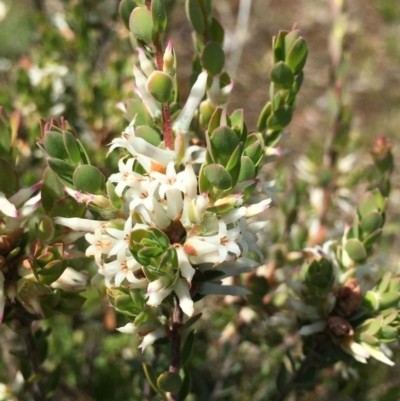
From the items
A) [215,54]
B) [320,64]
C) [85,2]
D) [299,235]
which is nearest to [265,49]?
[320,64]

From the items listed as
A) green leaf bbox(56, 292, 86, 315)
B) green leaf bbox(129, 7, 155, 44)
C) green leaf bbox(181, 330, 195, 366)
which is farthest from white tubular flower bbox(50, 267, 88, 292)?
green leaf bbox(129, 7, 155, 44)

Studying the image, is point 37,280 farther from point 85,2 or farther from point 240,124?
point 85,2

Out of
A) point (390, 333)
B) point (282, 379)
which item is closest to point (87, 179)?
point (390, 333)

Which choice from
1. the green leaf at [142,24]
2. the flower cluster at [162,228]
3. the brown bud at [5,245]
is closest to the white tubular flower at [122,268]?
the flower cluster at [162,228]

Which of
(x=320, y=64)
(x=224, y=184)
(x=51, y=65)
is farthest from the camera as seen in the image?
(x=320, y=64)

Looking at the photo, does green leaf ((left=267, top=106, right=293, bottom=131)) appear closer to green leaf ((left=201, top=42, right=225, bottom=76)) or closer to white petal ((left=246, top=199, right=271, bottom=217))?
green leaf ((left=201, top=42, right=225, bottom=76))

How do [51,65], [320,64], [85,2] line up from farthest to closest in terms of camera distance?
[320,64] < [85,2] < [51,65]
